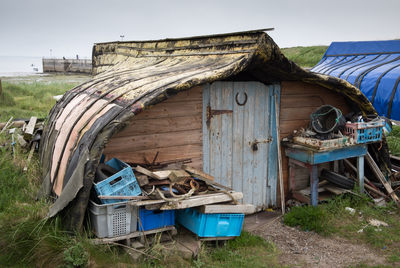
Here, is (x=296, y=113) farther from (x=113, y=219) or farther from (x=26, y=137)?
(x=26, y=137)

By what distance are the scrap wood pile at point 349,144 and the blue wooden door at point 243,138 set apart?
60 centimetres

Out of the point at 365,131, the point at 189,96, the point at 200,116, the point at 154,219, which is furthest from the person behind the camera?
the point at 365,131

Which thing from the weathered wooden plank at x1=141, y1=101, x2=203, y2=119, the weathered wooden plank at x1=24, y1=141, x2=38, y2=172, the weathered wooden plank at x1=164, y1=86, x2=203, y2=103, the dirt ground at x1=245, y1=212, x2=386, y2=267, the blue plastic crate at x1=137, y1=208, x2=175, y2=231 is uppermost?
the weathered wooden plank at x1=164, y1=86, x2=203, y2=103

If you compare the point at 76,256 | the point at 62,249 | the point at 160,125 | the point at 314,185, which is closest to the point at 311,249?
the point at 314,185

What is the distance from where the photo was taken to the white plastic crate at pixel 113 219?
4.86m

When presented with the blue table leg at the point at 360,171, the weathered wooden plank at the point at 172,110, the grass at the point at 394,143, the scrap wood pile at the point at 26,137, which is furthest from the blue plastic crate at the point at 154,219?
the grass at the point at 394,143

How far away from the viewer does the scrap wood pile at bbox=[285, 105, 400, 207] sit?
696 centimetres

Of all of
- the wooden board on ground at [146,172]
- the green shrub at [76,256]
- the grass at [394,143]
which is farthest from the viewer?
the grass at [394,143]

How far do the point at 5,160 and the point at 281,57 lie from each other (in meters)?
5.62

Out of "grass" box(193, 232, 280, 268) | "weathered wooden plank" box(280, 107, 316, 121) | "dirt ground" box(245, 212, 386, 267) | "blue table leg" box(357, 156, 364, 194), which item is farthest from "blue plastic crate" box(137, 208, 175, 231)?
"blue table leg" box(357, 156, 364, 194)

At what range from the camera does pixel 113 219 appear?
4926 millimetres

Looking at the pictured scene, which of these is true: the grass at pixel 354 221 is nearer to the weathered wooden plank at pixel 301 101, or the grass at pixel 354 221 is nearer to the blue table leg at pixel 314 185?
the blue table leg at pixel 314 185

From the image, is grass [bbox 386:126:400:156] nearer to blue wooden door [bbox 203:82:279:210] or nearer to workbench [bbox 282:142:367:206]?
workbench [bbox 282:142:367:206]

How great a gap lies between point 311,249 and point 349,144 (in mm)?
2146
